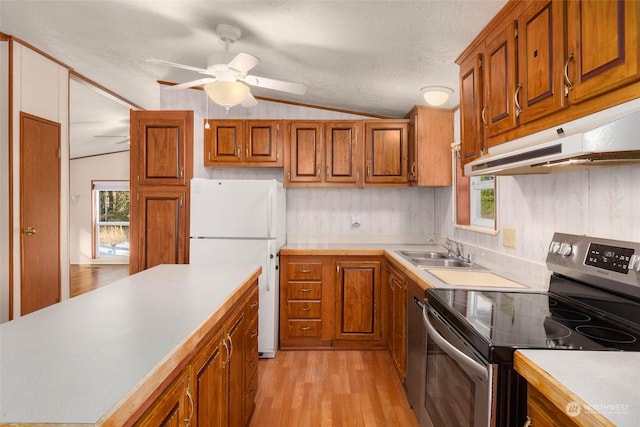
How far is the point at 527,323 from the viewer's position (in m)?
1.29

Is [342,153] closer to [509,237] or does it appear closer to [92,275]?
[509,237]

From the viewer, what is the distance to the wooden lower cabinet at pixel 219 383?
0.98 meters

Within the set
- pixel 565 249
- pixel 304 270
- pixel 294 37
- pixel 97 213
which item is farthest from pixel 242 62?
pixel 97 213

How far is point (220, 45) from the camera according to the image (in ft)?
9.20

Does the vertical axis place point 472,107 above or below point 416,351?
above

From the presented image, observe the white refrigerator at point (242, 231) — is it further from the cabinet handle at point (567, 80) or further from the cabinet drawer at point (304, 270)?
the cabinet handle at point (567, 80)

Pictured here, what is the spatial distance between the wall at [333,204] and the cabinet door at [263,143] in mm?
289

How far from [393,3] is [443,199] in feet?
7.36

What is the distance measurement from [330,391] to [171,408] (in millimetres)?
1874

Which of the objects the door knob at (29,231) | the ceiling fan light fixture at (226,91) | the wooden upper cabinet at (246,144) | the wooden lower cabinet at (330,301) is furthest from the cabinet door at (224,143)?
the door knob at (29,231)

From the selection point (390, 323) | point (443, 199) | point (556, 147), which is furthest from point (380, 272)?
point (556, 147)

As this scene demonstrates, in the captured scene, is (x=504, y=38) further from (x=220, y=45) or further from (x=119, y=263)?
(x=119, y=263)

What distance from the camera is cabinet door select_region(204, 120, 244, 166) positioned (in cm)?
378

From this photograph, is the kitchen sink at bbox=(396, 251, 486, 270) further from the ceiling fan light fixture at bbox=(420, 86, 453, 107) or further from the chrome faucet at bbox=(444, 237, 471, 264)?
the ceiling fan light fixture at bbox=(420, 86, 453, 107)
